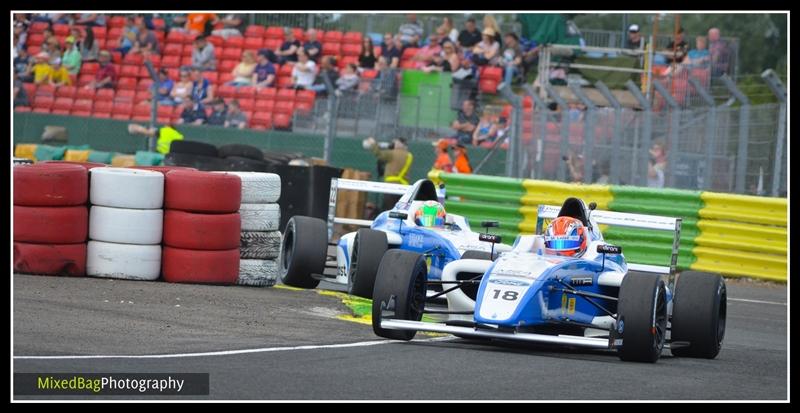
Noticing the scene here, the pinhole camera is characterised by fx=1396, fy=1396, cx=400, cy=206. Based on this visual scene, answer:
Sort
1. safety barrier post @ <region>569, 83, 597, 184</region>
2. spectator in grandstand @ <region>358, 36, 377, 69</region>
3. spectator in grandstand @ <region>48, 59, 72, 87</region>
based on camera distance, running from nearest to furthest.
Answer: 1. safety barrier post @ <region>569, 83, 597, 184</region>
2. spectator in grandstand @ <region>358, 36, 377, 69</region>
3. spectator in grandstand @ <region>48, 59, 72, 87</region>

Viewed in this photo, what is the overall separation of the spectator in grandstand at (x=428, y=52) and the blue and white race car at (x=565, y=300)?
51.2 feet

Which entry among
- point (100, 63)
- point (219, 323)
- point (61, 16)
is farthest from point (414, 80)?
point (219, 323)

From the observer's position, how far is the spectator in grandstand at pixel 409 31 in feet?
90.7

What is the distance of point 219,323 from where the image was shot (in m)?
10.6

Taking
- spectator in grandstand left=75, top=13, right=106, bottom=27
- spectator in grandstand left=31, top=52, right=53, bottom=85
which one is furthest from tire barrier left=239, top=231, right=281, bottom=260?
spectator in grandstand left=75, top=13, right=106, bottom=27

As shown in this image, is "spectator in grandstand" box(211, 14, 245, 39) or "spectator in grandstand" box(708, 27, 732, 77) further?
"spectator in grandstand" box(211, 14, 245, 39)

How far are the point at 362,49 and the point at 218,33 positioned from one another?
391cm

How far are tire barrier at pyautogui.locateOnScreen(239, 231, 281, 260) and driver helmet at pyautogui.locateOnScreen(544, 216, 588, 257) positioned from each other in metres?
3.86

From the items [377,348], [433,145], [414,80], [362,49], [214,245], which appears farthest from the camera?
[362,49]

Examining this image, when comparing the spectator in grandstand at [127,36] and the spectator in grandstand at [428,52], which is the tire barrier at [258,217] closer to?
the spectator in grandstand at [428,52]

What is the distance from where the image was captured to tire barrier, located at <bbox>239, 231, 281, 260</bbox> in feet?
45.4

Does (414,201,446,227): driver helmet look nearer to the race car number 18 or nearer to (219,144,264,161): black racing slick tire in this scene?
the race car number 18

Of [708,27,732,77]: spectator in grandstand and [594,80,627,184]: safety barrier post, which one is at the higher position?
[708,27,732,77]: spectator in grandstand
